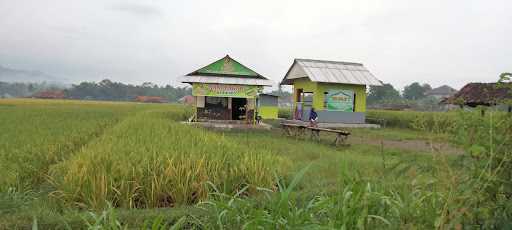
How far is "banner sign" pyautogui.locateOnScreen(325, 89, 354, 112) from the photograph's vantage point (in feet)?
64.0

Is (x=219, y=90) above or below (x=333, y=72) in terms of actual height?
below

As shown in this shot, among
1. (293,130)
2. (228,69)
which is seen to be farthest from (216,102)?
(293,130)

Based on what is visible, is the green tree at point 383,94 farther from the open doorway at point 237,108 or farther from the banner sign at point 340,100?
the open doorway at point 237,108

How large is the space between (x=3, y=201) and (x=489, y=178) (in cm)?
434

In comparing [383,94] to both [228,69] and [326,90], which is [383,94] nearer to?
[326,90]

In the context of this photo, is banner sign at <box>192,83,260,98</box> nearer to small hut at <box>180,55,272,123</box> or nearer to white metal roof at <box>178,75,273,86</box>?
small hut at <box>180,55,272,123</box>

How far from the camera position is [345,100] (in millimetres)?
19734

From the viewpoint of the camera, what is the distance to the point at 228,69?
17703 mm

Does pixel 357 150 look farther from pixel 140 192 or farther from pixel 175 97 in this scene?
pixel 175 97

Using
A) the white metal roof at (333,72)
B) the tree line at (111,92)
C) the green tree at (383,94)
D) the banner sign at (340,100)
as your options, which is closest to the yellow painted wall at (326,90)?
the banner sign at (340,100)

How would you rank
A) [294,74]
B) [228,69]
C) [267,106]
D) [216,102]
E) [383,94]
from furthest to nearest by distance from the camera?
[383,94]
[267,106]
[294,74]
[216,102]
[228,69]

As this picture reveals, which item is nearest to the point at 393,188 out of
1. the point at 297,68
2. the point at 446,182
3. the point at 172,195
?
the point at 446,182

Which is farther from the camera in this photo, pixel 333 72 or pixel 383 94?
pixel 383 94

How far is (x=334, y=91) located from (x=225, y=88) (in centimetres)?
614
